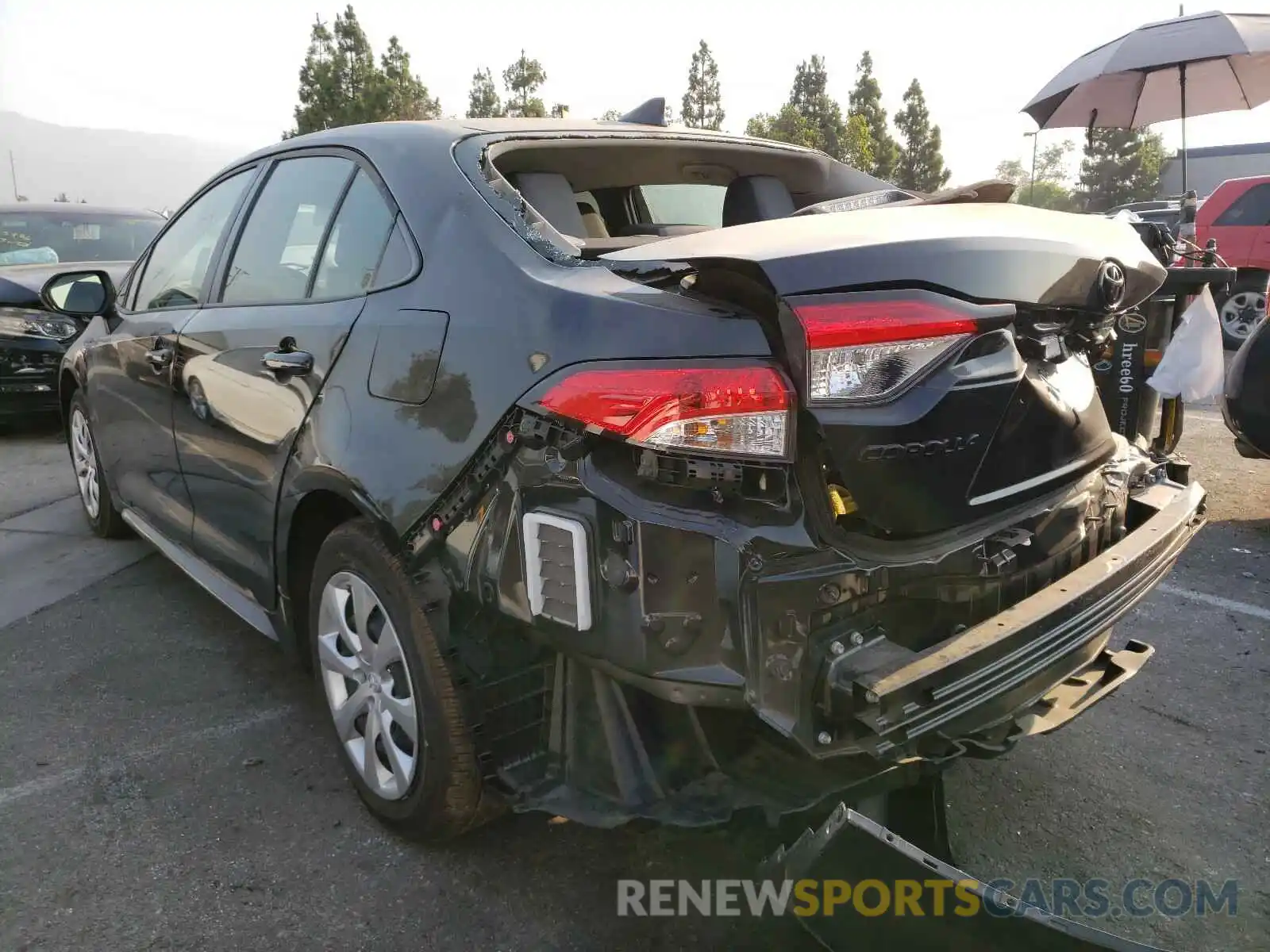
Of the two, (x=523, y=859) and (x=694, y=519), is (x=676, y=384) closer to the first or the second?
(x=694, y=519)

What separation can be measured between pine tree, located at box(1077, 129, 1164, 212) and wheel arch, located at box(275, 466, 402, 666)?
217 ft

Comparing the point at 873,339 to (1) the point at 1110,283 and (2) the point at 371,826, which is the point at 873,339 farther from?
(2) the point at 371,826

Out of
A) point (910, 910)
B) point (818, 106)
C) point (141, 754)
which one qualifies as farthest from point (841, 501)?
point (818, 106)

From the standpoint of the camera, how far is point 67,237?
8.73 meters

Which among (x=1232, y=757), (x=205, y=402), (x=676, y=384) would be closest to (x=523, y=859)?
(x=676, y=384)

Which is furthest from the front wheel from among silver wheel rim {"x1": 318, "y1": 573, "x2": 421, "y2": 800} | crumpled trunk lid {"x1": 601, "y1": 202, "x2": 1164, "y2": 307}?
silver wheel rim {"x1": 318, "y1": 573, "x2": 421, "y2": 800}

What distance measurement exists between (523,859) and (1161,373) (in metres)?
3.61

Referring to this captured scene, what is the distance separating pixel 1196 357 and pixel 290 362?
385 centimetres

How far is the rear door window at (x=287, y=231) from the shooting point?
2.74 metres

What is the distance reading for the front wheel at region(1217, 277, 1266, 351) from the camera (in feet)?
37.0

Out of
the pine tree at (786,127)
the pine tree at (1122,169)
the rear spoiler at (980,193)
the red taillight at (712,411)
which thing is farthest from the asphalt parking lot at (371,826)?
the pine tree at (1122,169)

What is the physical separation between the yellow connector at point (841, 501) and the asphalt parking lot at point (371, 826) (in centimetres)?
64

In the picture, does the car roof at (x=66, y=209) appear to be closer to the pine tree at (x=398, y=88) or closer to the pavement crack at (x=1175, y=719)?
the pavement crack at (x=1175, y=719)

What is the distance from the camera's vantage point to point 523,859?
7.82ft
